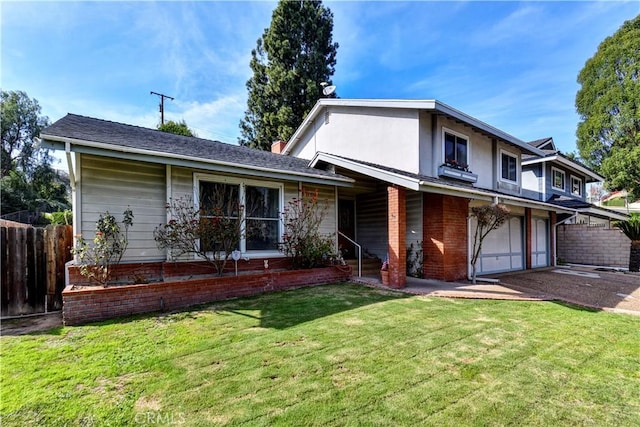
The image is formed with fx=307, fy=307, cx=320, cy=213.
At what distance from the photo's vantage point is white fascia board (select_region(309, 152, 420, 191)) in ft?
25.2

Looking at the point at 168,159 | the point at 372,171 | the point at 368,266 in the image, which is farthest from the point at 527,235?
the point at 168,159

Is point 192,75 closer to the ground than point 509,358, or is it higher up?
higher up

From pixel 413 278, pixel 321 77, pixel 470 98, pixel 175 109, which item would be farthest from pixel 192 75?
pixel 413 278

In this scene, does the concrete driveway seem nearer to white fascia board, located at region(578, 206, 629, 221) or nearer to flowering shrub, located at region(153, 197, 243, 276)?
flowering shrub, located at region(153, 197, 243, 276)

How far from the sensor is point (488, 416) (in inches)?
108

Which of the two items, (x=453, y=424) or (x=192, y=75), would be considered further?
(x=192, y=75)

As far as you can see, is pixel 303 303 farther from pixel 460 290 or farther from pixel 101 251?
pixel 460 290

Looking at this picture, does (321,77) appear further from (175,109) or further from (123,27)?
(123,27)

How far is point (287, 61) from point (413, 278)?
71.3ft

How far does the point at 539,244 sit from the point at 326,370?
15036 mm

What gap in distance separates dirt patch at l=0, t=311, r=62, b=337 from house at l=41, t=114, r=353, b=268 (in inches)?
63.0

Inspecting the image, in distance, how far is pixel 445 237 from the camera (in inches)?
371

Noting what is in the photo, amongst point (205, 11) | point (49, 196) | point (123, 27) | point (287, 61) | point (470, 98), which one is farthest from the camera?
point (49, 196)

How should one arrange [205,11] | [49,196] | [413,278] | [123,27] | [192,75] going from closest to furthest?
1. [123,27]
2. [413,278]
3. [205,11]
4. [192,75]
5. [49,196]
